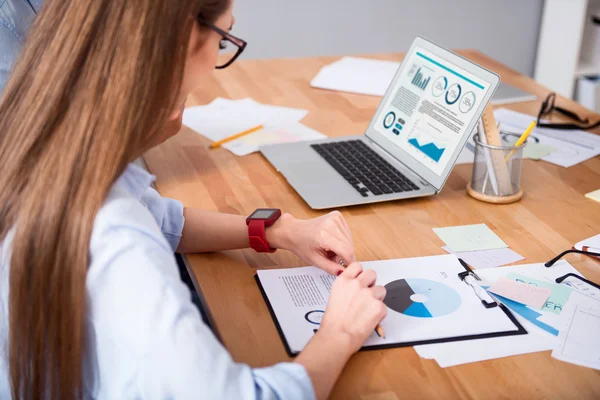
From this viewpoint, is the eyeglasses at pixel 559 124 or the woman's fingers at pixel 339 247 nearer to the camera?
the woman's fingers at pixel 339 247

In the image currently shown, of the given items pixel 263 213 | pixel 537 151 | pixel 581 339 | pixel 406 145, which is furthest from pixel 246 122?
pixel 581 339

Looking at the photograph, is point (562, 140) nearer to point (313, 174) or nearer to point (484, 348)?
point (313, 174)

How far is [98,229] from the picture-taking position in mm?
784

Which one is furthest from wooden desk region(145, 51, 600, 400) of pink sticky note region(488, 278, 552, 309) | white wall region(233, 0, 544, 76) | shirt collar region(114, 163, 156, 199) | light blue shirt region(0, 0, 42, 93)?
white wall region(233, 0, 544, 76)

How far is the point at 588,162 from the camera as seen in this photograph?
63.7 inches

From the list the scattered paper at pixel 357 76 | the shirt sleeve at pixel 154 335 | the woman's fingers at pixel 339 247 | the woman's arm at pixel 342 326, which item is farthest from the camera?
the scattered paper at pixel 357 76

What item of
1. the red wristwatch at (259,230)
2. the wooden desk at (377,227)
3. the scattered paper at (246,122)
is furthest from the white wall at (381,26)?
the red wristwatch at (259,230)

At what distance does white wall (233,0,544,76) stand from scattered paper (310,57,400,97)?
1055 mm

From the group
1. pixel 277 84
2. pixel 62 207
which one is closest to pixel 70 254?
pixel 62 207

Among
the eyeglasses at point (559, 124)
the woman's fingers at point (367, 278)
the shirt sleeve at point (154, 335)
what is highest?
the shirt sleeve at point (154, 335)

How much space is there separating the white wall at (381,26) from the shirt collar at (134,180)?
7.81ft

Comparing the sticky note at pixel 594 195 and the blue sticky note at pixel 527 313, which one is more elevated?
the sticky note at pixel 594 195

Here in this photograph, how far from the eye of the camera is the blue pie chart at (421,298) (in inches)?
41.1

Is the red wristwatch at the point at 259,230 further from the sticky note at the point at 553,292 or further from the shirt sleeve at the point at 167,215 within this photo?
the sticky note at the point at 553,292
